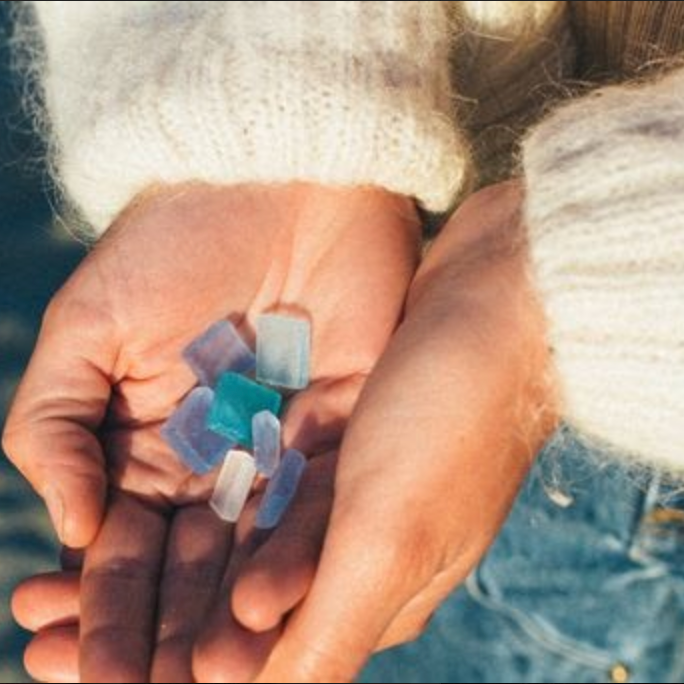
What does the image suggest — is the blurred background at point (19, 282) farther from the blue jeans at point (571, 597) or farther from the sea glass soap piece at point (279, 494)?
the blue jeans at point (571, 597)

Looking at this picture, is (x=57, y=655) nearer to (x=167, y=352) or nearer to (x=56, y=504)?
(x=56, y=504)

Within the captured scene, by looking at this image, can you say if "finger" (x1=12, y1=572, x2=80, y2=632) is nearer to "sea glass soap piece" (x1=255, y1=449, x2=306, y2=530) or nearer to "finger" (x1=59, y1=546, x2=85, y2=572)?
"finger" (x1=59, y1=546, x2=85, y2=572)

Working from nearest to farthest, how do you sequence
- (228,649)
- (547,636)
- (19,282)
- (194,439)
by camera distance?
(228,649) < (194,439) < (19,282) < (547,636)

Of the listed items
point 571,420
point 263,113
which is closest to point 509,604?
point 571,420

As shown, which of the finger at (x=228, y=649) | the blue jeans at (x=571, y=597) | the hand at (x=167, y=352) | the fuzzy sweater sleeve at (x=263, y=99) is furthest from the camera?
the blue jeans at (x=571, y=597)

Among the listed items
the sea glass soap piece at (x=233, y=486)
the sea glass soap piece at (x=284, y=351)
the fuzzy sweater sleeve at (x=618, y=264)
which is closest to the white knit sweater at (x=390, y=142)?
the fuzzy sweater sleeve at (x=618, y=264)

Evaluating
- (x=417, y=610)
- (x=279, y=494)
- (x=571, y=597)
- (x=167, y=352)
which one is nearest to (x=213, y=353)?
(x=167, y=352)

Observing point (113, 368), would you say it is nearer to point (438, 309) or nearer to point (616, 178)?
point (438, 309)
